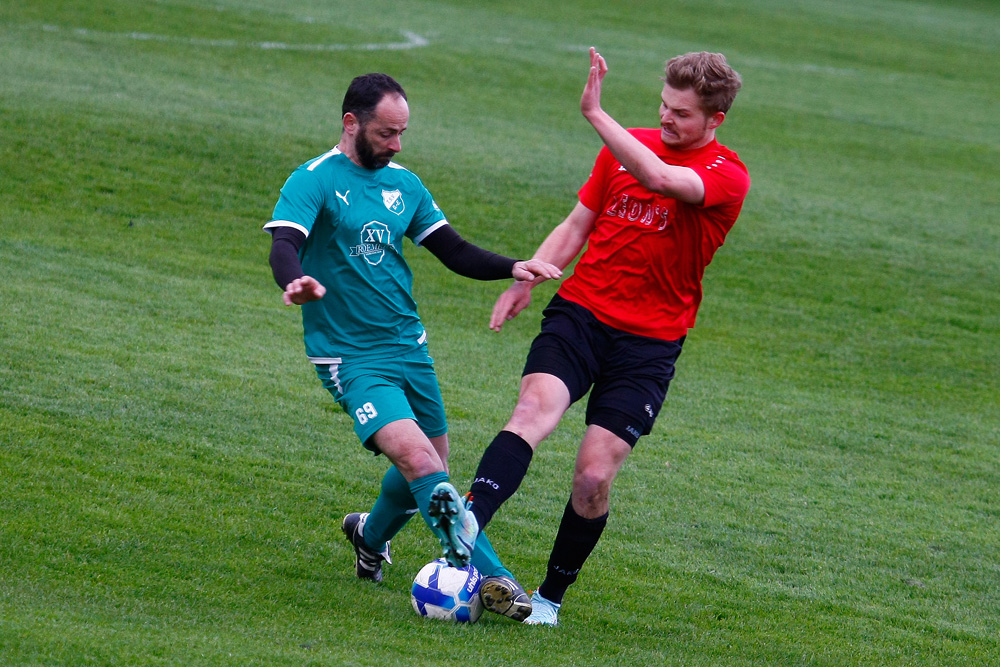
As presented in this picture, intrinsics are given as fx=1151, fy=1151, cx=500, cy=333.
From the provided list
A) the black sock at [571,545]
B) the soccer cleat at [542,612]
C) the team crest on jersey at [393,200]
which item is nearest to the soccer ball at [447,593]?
the soccer cleat at [542,612]

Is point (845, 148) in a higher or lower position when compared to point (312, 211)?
higher

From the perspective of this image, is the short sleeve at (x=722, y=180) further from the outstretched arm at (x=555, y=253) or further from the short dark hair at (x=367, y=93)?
the short dark hair at (x=367, y=93)

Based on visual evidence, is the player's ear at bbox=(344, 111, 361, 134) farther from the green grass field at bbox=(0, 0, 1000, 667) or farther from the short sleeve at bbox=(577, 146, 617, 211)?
the green grass field at bbox=(0, 0, 1000, 667)

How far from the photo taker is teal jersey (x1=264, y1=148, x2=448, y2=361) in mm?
5027

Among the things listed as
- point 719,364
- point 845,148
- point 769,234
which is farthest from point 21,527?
point 845,148

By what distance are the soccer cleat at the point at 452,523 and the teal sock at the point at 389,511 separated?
87cm

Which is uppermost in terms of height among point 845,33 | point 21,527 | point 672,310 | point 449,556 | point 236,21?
point 845,33

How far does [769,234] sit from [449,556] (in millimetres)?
11590

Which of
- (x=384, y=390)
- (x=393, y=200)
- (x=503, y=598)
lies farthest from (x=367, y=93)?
(x=503, y=598)

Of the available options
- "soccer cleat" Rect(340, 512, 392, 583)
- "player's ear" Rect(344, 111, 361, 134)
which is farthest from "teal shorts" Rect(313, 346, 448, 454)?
"player's ear" Rect(344, 111, 361, 134)

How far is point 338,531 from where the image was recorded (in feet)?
20.1

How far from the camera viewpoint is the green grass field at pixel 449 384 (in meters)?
5.20

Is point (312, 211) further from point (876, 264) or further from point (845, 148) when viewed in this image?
point (845, 148)

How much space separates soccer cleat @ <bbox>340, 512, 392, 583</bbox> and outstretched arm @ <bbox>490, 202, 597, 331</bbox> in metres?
1.18
